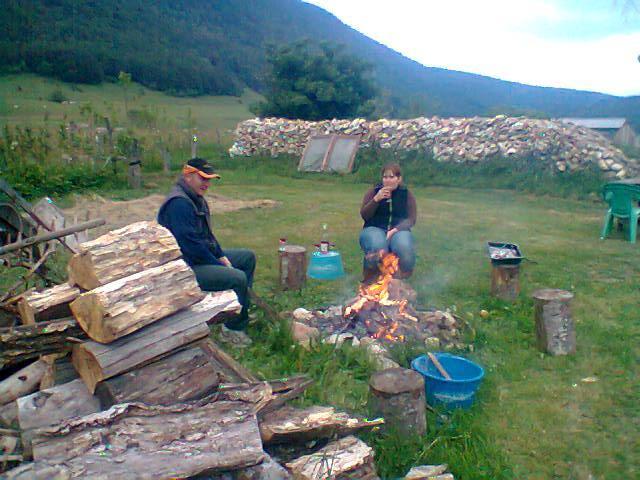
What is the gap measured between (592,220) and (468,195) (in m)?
3.35

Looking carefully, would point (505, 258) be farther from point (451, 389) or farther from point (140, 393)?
point (140, 393)

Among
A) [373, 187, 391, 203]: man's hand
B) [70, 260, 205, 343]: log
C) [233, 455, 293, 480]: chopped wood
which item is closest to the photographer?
[233, 455, 293, 480]: chopped wood

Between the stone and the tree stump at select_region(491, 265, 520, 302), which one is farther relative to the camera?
the tree stump at select_region(491, 265, 520, 302)

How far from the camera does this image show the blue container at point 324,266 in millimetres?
6371

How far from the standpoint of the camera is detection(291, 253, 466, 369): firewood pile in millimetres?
4586

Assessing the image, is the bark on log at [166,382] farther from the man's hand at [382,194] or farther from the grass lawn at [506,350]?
the man's hand at [382,194]

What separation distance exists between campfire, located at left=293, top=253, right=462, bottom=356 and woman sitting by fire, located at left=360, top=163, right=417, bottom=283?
495 millimetres

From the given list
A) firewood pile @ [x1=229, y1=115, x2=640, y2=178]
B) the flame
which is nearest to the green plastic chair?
the flame

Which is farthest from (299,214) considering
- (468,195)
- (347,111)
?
(347,111)

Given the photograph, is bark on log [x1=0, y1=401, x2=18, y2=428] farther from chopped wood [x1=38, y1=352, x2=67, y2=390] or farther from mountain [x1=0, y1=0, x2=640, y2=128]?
mountain [x1=0, y1=0, x2=640, y2=128]

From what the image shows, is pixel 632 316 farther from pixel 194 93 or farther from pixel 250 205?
pixel 194 93

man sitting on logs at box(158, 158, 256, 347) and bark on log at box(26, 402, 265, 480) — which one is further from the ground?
man sitting on logs at box(158, 158, 256, 347)

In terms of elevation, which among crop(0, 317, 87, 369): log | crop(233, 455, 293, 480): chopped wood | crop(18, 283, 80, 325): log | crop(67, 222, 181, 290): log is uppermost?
crop(67, 222, 181, 290): log

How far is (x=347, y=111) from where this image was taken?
2434 centimetres
